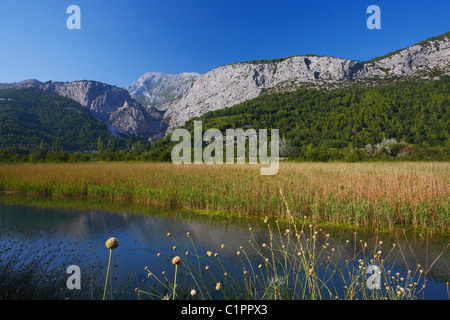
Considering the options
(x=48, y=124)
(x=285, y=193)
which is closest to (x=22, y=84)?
(x=48, y=124)

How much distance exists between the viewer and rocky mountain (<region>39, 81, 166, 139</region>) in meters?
138

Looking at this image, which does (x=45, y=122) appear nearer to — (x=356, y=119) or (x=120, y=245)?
(x=356, y=119)

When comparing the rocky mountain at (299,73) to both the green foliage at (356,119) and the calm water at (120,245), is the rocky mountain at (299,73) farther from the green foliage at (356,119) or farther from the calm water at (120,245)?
the calm water at (120,245)

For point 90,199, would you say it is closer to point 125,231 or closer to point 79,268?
point 125,231

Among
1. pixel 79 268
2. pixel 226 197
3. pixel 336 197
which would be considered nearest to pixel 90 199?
pixel 226 197

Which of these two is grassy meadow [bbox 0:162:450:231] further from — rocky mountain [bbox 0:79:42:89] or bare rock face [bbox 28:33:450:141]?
rocky mountain [bbox 0:79:42:89]

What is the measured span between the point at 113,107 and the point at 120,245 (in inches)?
6499

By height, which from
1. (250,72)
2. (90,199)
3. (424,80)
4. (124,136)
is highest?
(250,72)

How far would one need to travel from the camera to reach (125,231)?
5965mm

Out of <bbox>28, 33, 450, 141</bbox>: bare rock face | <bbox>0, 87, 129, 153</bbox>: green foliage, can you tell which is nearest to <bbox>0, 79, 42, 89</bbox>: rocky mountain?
<bbox>28, 33, 450, 141</bbox>: bare rock face

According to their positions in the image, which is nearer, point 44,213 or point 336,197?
point 336,197

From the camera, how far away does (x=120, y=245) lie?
498cm
